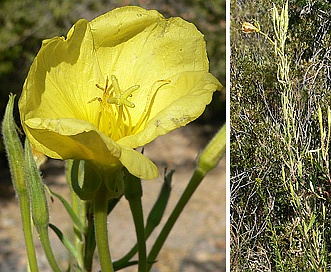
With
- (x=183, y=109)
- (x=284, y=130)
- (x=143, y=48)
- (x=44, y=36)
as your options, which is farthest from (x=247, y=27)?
(x=44, y=36)

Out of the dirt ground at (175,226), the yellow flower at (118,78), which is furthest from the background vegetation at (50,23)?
the yellow flower at (118,78)

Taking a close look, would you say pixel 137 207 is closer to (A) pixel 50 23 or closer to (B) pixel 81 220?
(B) pixel 81 220

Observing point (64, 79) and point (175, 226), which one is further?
point (175, 226)

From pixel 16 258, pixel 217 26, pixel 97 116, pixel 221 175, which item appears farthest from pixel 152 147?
pixel 97 116

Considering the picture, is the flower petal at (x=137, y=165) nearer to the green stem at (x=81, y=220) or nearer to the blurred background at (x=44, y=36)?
the green stem at (x=81, y=220)

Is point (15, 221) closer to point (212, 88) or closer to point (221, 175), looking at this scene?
point (221, 175)

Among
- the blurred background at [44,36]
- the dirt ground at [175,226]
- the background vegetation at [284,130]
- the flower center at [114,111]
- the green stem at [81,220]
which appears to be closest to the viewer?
the flower center at [114,111]
